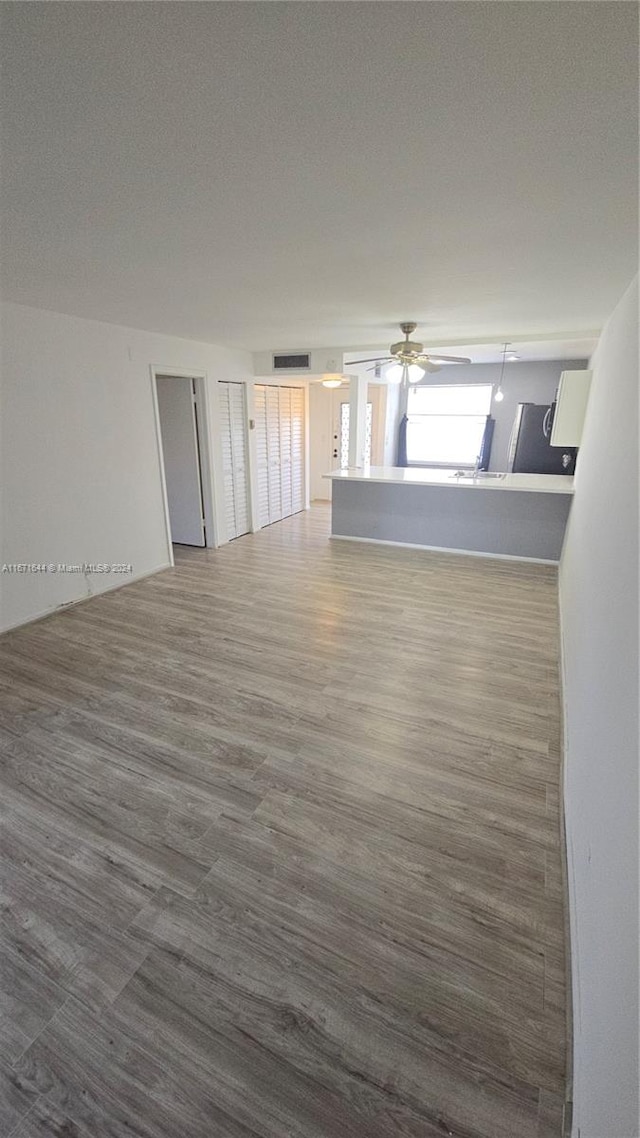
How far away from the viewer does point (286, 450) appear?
6.78m

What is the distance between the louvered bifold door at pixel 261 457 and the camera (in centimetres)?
601

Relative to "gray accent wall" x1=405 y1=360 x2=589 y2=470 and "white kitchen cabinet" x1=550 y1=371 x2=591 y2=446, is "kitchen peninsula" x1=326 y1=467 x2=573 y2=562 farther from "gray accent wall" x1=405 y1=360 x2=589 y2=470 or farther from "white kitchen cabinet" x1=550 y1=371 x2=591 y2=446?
"gray accent wall" x1=405 y1=360 x2=589 y2=470

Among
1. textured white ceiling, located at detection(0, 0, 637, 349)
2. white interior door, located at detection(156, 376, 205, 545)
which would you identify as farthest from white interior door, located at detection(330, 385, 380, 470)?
textured white ceiling, located at detection(0, 0, 637, 349)

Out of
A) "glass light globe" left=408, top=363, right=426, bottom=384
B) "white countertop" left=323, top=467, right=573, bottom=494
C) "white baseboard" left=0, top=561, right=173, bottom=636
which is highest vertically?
"glass light globe" left=408, top=363, right=426, bottom=384

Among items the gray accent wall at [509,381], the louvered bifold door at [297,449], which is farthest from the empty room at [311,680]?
the gray accent wall at [509,381]

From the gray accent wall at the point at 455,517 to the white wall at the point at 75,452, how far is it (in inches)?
96.0

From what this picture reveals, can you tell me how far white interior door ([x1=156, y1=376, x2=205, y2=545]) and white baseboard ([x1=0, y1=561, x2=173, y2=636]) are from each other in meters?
0.99

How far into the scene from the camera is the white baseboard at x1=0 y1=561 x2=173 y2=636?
3492 mm

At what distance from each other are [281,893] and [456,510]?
14.6 feet

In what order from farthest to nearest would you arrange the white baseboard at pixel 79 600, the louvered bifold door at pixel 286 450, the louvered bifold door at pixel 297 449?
the louvered bifold door at pixel 297 449, the louvered bifold door at pixel 286 450, the white baseboard at pixel 79 600

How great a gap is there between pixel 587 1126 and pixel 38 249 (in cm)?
348

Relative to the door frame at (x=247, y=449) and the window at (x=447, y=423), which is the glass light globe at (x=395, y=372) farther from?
the window at (x=447, y=423)

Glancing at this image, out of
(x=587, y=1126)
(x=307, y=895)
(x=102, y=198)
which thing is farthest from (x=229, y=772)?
(x=102, y=198)

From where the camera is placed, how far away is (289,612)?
3.80m
